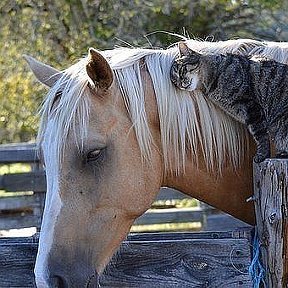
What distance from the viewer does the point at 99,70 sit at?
7.98 ft

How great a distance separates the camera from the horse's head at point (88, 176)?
7.63 ft

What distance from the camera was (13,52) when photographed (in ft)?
34.8

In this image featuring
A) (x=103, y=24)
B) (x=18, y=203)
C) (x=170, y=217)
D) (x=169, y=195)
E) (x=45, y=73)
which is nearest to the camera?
(x=45, y=73)

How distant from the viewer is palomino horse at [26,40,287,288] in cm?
235

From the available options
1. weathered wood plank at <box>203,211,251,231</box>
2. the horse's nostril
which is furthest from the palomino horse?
weathered wood plank at <box>203,211,251,231</box>

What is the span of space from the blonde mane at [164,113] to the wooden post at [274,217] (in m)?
0.37

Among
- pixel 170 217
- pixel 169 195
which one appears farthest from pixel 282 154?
pixel 170 217

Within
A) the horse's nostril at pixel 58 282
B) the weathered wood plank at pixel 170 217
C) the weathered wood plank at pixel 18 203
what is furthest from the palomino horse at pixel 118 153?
the weathered wood plank at pixel 170 217

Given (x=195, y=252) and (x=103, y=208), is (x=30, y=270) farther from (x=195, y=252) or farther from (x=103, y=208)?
(x=195, y=252)

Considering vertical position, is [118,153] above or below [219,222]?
above

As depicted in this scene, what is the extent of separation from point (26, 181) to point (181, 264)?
513cm

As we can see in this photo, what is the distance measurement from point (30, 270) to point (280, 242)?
38.8 inches

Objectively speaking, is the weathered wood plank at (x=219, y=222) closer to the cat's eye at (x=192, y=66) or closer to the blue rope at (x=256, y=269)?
the cat's eye at (x=192, y=66)

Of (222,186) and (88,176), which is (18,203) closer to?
(222,186)
